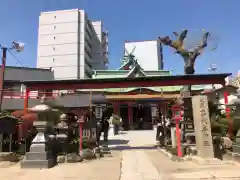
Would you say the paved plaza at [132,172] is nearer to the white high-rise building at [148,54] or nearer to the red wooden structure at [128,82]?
the red wooden structure at [128,82]

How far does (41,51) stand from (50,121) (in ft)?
180

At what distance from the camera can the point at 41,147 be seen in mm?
9070

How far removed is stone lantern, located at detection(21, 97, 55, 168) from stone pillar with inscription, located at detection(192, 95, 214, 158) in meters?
5.97

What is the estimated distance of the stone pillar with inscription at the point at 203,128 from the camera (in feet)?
29.8

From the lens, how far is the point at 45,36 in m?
61.8

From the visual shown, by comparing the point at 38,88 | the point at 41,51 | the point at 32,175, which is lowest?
the point at 32,175

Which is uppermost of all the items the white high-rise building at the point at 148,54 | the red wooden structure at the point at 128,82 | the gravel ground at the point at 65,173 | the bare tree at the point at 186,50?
the white high-rise building at the point at 148,54

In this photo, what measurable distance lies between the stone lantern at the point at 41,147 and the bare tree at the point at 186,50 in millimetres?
A: 10088

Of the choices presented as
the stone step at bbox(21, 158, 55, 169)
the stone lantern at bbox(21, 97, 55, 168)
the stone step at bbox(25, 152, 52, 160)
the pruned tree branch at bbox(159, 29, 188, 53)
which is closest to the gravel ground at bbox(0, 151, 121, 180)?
the stone step at bbox(21, 158, 55, 169)

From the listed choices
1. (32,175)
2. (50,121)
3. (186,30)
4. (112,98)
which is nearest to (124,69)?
(112,98)

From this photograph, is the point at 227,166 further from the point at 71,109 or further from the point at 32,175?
the point at 71,109

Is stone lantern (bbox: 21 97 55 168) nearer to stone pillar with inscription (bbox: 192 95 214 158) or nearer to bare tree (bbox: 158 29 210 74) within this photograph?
stone pillar with inscription (bbox: 192 95 214 158)

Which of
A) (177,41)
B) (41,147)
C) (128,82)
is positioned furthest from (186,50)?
(41,147)

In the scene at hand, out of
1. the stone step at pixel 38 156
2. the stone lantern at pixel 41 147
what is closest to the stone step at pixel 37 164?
the stone lantern at pixel 41 147
